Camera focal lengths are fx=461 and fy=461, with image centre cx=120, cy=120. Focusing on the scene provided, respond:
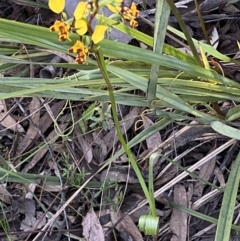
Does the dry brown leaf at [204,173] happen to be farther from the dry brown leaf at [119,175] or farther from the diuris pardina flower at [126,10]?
the diuris pardina flower at [126,10]

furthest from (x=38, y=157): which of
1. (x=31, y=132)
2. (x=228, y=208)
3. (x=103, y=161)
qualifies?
(x=228, y=208)

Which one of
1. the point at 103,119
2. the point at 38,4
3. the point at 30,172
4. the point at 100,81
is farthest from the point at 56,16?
the point at 100,81

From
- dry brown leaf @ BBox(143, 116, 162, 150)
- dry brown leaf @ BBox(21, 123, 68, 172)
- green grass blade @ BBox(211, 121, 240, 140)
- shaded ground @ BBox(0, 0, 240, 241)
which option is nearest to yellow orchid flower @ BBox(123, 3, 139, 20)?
green grass blade @ BBox(211, 121, 240, 140)

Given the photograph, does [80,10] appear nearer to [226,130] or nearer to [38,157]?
[226,130]

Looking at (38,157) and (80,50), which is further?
(38,157)

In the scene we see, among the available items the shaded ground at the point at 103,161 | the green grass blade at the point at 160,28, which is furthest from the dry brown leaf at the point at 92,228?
the green grass blade at the point at 160,28

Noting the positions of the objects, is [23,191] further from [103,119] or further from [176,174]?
[176,174]
